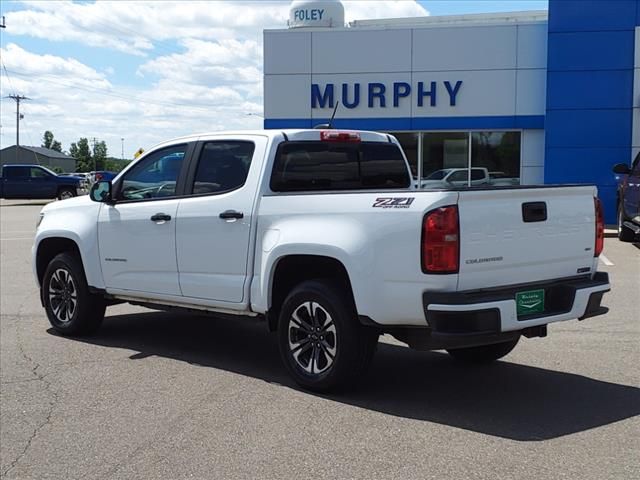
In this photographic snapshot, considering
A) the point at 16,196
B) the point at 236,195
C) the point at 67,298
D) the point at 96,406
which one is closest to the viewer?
the point at 96,406

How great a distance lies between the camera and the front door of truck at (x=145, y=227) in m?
6.86

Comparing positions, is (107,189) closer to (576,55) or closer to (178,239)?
(178,239)

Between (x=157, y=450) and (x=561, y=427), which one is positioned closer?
(x=157, y=450)

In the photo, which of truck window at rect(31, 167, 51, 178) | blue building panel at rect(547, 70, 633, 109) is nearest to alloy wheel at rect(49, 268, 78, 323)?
blue building panel at rect(547, 70, 633, 109)

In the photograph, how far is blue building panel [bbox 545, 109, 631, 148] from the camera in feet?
69.7

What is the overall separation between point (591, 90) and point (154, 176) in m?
17.0

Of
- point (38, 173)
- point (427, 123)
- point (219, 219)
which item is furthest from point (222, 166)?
point (38, 173)

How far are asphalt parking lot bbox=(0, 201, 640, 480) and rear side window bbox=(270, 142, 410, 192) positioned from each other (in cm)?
157

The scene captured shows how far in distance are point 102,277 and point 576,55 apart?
17320 millimetres

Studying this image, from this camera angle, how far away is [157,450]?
468 centimetres

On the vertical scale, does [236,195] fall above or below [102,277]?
above

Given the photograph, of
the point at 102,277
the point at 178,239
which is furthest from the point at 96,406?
the point at 102,277

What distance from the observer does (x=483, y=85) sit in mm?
22438

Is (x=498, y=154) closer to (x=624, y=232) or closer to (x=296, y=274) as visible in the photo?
(x=624, y=232)
